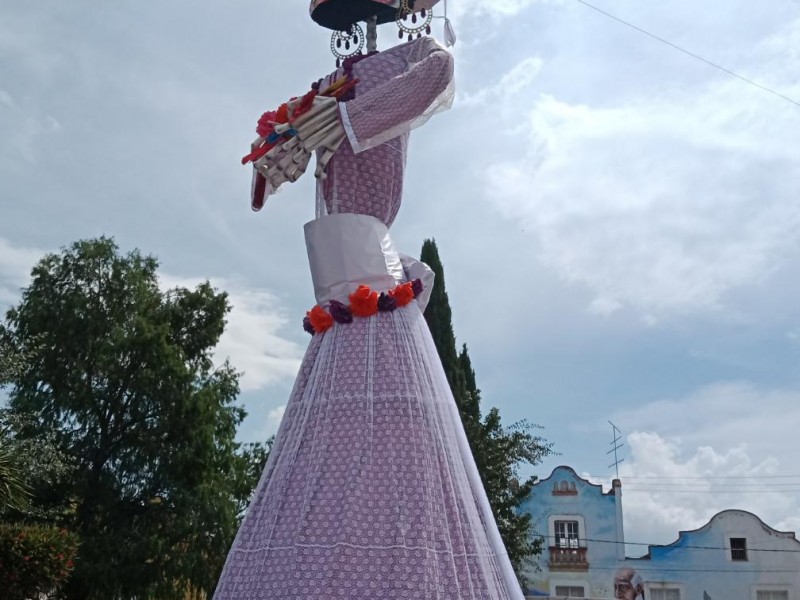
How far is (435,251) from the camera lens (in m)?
16.7

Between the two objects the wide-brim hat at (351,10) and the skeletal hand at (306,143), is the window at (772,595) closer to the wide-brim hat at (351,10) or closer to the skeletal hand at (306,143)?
the wide-brim hat at (351,10)

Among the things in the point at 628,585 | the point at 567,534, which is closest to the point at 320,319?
the point at 567,534

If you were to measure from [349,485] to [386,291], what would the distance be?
1.03 m

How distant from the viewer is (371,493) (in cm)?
368

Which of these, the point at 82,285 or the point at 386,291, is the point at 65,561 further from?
the point at 82,285

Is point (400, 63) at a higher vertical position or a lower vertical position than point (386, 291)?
higher

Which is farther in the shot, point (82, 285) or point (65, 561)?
point (82, 285)

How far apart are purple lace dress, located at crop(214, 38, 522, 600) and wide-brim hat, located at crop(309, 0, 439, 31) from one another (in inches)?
20.3

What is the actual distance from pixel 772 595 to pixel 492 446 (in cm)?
1186

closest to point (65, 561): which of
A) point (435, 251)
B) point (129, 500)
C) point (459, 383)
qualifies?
point (129, 500)

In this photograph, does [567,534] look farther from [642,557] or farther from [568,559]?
[642,557]

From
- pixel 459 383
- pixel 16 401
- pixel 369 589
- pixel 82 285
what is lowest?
pixel 369 589

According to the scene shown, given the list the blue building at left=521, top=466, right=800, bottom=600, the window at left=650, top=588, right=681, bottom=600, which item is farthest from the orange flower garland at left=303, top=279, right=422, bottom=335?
the window at left=650, top=588, right=681, bottom=600

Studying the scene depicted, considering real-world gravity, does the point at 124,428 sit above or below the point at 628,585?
above
